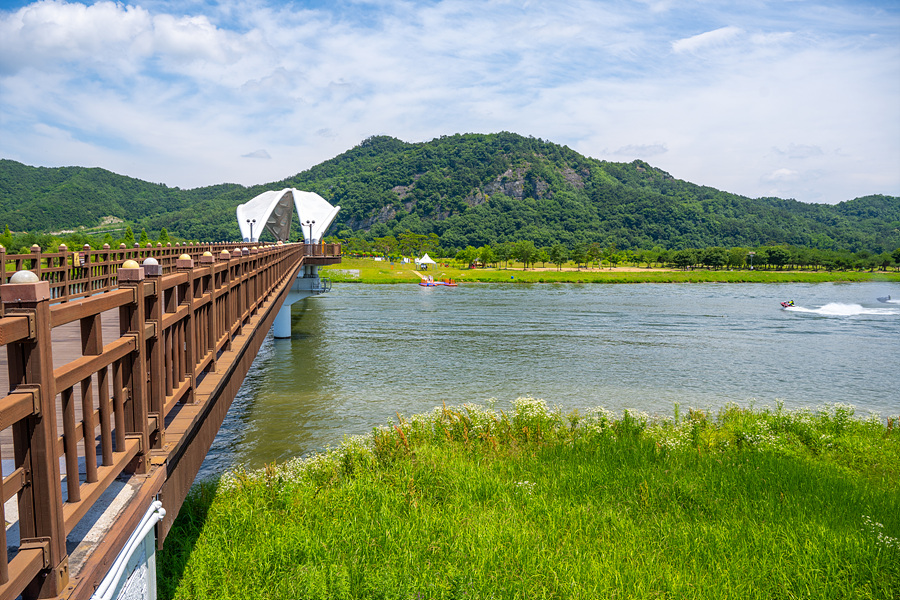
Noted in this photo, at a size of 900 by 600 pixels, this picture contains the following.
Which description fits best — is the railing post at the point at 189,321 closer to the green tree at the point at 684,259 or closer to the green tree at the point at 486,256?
the green tree at the point at 486,256

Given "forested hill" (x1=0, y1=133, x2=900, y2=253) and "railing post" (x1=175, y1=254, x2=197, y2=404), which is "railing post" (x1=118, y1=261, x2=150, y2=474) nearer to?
"railing post" (x1=175, y1=254, x2=197, y2=404)

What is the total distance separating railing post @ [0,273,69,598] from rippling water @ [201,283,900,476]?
30.7 feet

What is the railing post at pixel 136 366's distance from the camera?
3.47 meters

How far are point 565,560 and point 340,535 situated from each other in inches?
103

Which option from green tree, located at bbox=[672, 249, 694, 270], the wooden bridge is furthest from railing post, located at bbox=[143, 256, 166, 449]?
green tree, located at bbox=[672, 249, 694, 270]

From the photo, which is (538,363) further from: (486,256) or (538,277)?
(486,256)

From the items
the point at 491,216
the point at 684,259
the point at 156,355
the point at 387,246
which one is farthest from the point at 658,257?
the point at 156,355

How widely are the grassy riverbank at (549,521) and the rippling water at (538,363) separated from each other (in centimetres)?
388

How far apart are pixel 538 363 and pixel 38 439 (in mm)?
21360

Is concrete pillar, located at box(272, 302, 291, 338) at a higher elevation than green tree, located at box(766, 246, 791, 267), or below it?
below

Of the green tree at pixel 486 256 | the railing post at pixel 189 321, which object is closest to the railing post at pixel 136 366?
the railing post at pixel 189 321

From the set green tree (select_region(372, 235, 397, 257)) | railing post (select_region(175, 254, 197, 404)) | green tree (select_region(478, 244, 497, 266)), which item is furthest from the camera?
green tree (select_region(372, 235, 397, 257))

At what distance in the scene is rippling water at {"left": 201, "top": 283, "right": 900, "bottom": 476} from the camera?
15609 mm

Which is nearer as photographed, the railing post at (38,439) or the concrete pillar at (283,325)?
the railing post at (38,439)
